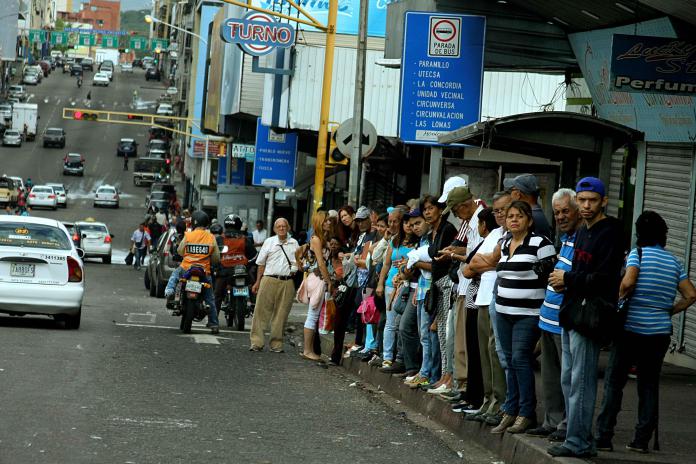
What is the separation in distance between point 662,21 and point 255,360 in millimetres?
5965

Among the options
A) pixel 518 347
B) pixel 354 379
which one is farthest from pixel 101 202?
pixel 518 347

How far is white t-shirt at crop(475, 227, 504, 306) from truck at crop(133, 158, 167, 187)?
8586cm

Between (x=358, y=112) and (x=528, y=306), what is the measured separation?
12.3 m

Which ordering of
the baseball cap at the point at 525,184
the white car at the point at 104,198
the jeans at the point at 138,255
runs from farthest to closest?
1. the white car at the point at 104,198
2. the jeans at the point at 138,255
3. the baseball cap at the point at 525,184

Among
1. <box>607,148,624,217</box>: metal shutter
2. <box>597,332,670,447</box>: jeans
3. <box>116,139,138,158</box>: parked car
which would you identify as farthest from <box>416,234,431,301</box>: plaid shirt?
<box>116,139,138,158</box>: parked car

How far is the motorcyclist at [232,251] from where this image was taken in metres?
20.5

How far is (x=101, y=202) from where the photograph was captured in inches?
3118

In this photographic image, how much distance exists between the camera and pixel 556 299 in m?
9.23

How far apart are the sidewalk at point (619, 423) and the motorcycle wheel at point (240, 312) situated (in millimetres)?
5062

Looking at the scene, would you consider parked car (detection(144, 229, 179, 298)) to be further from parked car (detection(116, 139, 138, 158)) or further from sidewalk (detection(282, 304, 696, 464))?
parked car (detection(116, 139, 138, 158))

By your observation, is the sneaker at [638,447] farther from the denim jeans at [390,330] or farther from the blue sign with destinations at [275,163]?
the blue sign with destinations at [275,163]

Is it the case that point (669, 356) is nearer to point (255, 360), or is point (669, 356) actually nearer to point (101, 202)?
point (255, 360)

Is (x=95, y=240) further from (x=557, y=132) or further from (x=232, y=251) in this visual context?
(x=557, y=132)

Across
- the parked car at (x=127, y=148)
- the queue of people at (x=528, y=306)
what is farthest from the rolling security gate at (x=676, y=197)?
the parked car at (x=127, y=148)
